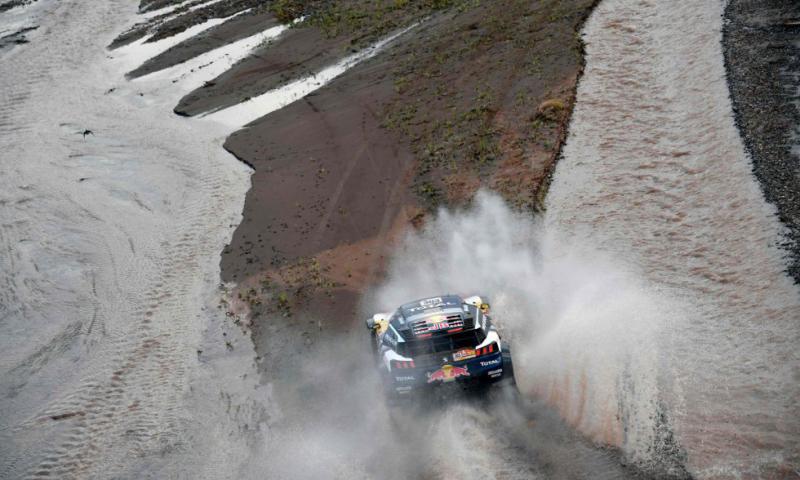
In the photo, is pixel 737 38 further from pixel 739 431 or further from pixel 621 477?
pixel 621 477

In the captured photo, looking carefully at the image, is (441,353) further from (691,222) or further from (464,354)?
(691,222)

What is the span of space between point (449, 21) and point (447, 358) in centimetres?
2745

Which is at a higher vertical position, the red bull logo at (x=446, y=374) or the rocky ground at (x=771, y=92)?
the red bull logo at (x=446, y=374)

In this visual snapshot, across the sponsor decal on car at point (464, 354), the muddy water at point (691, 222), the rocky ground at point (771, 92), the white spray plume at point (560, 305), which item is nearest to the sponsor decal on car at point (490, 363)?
the sponsor decal on car at point (464, 354)

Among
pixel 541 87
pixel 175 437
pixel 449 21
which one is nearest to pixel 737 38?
pixel 541 87

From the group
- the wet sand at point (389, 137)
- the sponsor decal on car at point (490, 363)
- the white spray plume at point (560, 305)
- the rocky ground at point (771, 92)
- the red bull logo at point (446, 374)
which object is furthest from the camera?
the wet sand at point (389, 137)

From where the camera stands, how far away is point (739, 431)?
49.0 ft

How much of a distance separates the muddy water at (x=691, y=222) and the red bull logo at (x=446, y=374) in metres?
2.42

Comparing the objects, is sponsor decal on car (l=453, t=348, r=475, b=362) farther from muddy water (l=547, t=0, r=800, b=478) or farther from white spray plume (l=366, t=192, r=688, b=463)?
muddy water (l=547, t=0, r=800, b=478)

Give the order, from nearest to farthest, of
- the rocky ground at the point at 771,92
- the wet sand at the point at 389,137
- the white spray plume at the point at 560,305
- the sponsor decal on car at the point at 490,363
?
the sponsor decal on car at the point at 490,363, the white spray plume at the point at 560,305, the rocky ground at the point at 771,92, the wet sand at the point at 389,137

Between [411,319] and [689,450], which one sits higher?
[411,319]

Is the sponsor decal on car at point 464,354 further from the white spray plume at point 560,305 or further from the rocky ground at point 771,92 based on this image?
the rocky ground at point 771,92

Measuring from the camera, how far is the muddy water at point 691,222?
1537 centimetres

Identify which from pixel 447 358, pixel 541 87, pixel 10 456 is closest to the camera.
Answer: pixel 447 358
